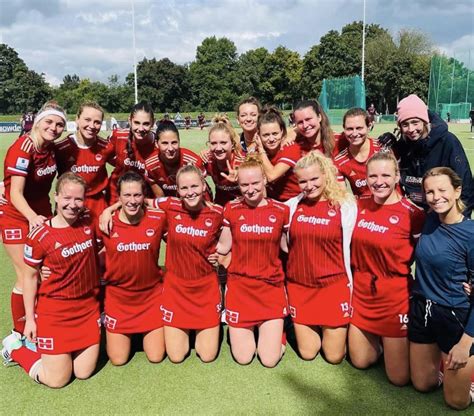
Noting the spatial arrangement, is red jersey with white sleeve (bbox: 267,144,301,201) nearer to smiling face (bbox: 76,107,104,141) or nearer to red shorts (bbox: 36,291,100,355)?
smiling face (bbox: 76,107,104,141)

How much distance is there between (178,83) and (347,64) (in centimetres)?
2793

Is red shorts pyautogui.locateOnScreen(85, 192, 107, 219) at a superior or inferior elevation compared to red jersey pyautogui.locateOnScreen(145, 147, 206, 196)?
inferior

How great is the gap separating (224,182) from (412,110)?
2076 mm

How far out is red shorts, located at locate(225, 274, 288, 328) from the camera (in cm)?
405

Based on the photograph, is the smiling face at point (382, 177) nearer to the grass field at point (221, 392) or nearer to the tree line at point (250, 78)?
the grass field at point (221, 392)

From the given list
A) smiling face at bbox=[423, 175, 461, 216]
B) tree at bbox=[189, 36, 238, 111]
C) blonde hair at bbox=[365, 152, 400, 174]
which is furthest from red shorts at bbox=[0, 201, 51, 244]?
tree at bbox=[189, 36, 238, 111]

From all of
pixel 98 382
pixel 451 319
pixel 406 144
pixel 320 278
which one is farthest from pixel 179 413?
pixel 406 144

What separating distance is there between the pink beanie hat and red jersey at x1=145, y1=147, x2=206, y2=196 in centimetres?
208

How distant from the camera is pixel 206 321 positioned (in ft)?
13.4

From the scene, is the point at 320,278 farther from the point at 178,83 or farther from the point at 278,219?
the point at 178,83

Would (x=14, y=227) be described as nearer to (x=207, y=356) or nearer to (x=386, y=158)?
(x=207, y=356)

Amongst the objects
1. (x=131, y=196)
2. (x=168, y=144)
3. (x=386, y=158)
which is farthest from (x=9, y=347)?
(x=386, y=158)

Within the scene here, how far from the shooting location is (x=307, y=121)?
Result: 4.59 m

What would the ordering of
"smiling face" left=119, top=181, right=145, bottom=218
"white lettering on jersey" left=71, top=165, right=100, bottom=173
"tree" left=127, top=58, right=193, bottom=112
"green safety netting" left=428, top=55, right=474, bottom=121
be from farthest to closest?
1. "tree" left=127, top=58, right=193, bottom=112
2. "green safety netting" left=428, top=55, right=474, bottom=121
3. "white lettering on jersey" left=71, top=165, right=100, bottom=173
4. "smiling face" left=119, top=181, right=145, bottom=218
